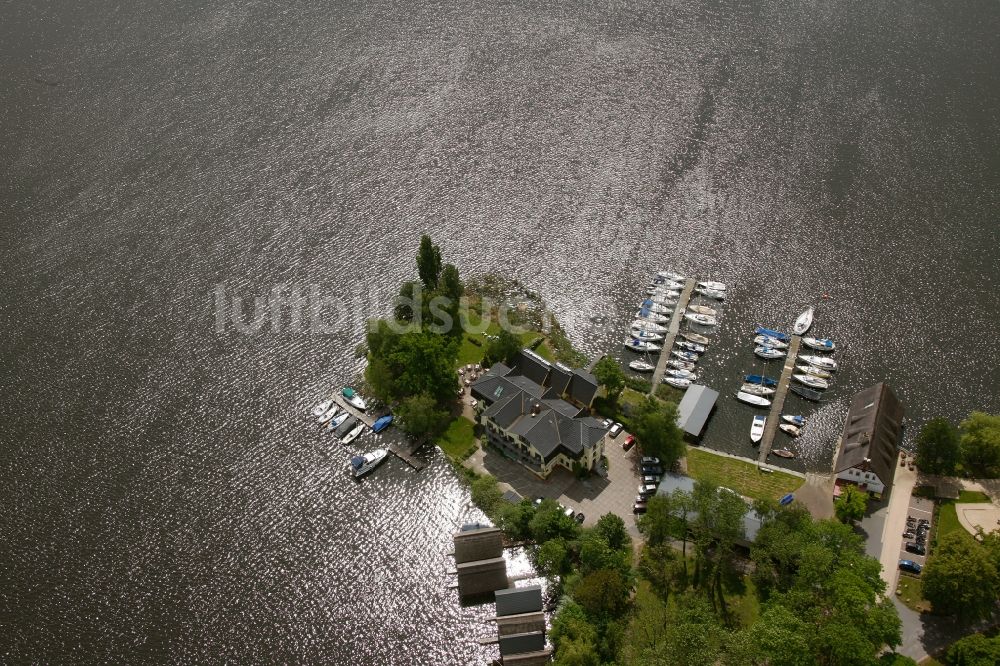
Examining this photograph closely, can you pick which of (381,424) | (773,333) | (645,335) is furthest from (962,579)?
(381,424)

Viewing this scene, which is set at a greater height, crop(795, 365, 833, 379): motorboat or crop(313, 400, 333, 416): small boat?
crop(313, 400, 333, 416): small boat

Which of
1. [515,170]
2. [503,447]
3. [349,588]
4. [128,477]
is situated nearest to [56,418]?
[128,477]

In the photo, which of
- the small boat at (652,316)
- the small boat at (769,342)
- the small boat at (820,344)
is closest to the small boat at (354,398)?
the small boat at (652,316)

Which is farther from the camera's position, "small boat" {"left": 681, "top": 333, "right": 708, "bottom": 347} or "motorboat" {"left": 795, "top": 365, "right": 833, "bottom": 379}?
"small boat" {"left": 681, "top": 333, "right": 708, "bottom": 347}

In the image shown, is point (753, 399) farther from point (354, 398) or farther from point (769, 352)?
point (354, 398)

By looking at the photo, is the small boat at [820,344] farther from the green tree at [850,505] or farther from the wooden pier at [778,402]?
the green tree at [850,505]

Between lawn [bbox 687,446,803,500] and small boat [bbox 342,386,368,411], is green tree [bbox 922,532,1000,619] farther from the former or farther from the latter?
small boat [bbox 342,386,368,411]

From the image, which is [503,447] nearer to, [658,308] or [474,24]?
[658,308]

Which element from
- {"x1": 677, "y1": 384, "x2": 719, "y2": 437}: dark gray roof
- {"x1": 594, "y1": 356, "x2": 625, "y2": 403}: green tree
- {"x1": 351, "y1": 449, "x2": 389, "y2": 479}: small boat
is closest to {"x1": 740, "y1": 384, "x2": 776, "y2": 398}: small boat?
{"x1": 677, "y1": 384, "x2": 719, "y2": 437}: dark gray roof
